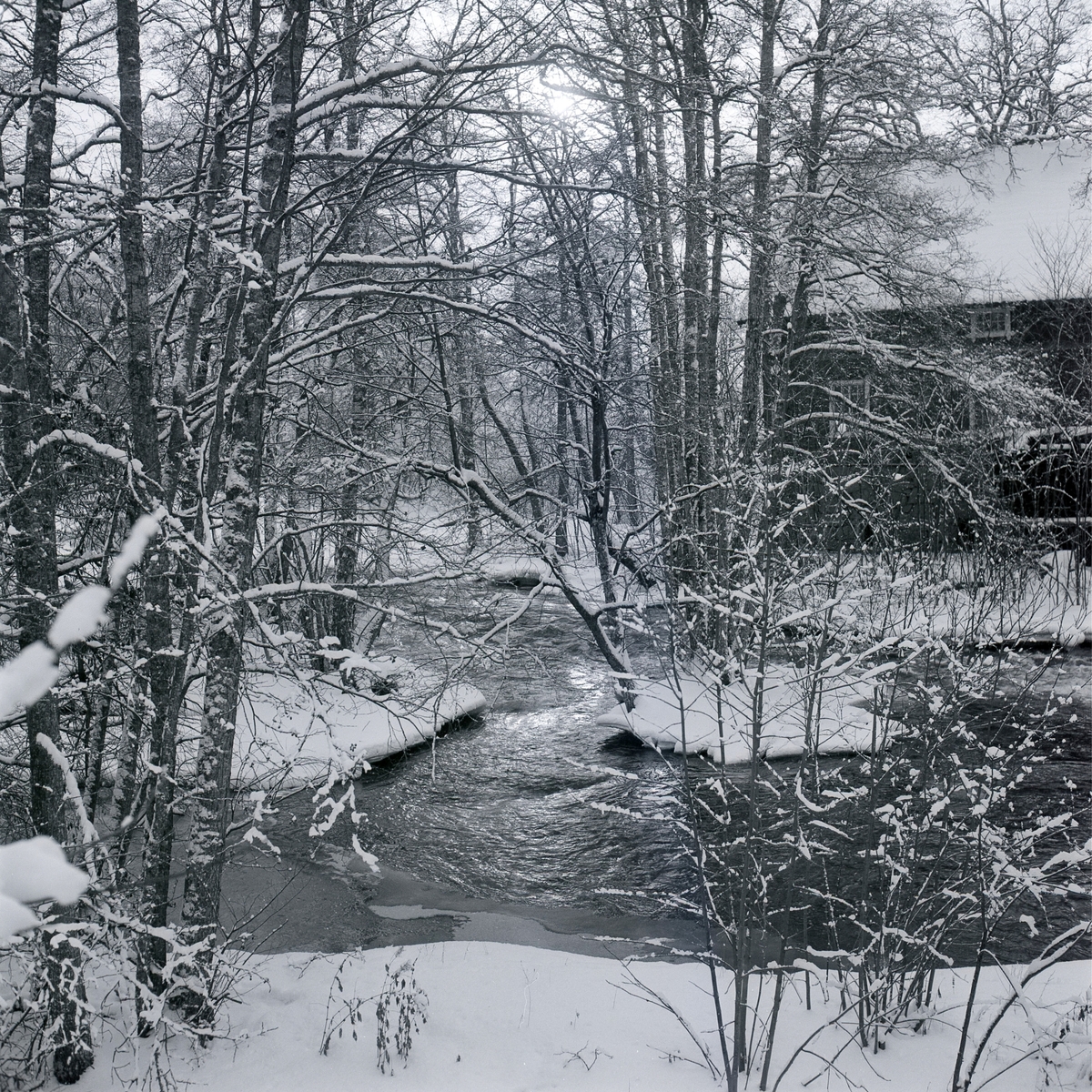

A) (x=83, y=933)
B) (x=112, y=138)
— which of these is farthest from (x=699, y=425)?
(x=83, y=933)

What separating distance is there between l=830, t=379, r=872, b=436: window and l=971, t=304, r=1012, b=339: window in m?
2.87

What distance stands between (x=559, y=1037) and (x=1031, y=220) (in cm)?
2410

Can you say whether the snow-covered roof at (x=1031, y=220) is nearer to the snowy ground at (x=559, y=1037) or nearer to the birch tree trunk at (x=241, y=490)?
the snowy ground at (x=559, y=1037)

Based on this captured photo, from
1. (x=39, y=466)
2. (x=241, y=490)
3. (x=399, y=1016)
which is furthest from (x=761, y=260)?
(x=399, y=1016)

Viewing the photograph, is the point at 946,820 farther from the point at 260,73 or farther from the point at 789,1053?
the point at 260,73

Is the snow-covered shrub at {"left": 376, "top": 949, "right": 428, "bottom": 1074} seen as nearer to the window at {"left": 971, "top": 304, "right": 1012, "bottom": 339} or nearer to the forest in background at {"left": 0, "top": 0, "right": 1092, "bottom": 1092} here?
the forest in background at {"left": 0, "top": 0, "right": 1092, "bottom": 1092}

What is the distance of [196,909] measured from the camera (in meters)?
5.93

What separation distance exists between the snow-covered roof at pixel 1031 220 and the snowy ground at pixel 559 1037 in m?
16.0

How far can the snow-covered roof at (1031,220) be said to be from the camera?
2102 cm

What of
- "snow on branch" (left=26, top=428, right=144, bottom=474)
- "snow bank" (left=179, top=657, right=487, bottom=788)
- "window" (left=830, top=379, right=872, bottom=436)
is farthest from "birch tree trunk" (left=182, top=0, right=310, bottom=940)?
"window" (left=830, top=379, right=872, bottom=436)

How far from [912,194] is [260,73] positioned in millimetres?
12407

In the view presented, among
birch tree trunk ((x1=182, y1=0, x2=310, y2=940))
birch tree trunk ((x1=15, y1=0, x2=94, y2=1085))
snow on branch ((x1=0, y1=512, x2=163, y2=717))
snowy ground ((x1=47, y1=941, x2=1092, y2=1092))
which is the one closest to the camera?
snow on branch ((x1=0, y1=512, x2=163, y2=717))

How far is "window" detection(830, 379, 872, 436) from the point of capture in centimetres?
1492

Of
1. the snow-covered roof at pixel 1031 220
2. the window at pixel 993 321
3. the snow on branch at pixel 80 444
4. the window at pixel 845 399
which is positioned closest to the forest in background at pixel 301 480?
the snow on branch at pixel 80 444
